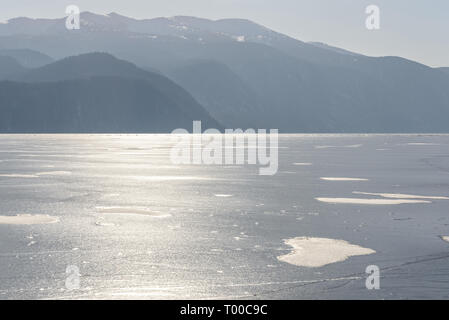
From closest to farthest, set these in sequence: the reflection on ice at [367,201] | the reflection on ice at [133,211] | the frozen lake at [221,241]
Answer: the frozen lake at [221,241] < the reflection on ice at [133,211] < the reflection on ice at [367,201]

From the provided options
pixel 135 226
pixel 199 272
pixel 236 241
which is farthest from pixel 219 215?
pixel 199 272

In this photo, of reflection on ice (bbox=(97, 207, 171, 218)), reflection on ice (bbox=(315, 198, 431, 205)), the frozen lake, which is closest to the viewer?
the frozen lake

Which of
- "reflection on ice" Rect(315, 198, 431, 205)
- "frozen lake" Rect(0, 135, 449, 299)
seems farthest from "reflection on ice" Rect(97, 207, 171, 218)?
"reflection on ice" Rect(315, 198, 431, 205)

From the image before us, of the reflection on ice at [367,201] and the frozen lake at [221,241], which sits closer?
the frozen lake at [221,241]

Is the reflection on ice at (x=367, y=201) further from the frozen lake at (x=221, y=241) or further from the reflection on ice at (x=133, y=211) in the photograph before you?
the reflection on ice at (x=133, y=211)

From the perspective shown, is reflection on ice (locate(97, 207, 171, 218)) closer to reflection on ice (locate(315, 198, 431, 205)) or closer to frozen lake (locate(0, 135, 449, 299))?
frozen lake (locate(0, 135, 449, 299))

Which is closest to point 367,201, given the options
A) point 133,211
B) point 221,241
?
point 133,211

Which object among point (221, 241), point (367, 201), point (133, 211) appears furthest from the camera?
point (367, 201)

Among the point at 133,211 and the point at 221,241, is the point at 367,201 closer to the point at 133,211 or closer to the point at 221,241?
the point at 133,211

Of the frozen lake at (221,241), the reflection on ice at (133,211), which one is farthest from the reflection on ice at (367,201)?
the reflection on ice at (133,211)
